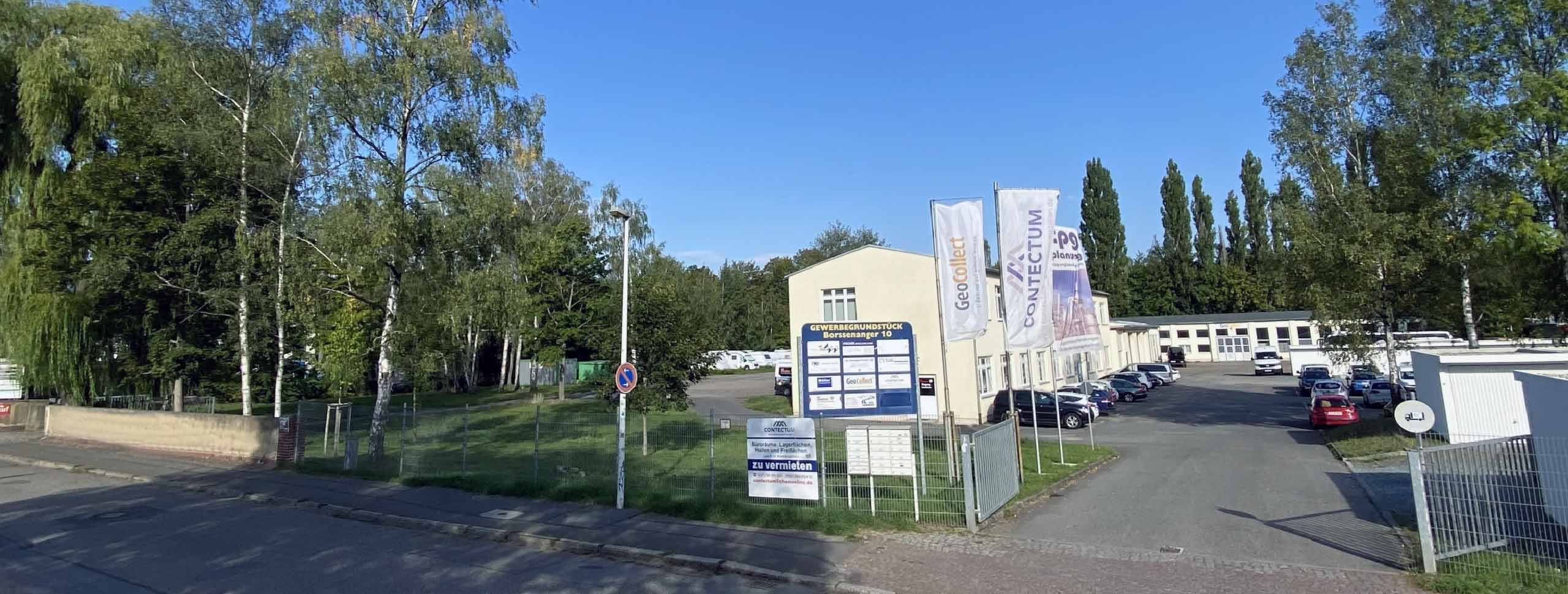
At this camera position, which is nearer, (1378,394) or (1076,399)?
(1076,399)

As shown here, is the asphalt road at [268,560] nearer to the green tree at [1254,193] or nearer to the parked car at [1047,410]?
the parked car at [1047,410]

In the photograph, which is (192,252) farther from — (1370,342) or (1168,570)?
(1370,342)

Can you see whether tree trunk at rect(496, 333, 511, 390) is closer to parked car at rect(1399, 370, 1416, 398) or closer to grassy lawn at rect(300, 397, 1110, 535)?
grassy lawn at rect(300, 397, 1110, 535)

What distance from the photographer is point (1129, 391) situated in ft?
133

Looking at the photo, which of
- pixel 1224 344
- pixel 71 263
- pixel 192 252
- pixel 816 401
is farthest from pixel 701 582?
pixel 1224 344

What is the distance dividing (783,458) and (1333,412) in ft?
74.8

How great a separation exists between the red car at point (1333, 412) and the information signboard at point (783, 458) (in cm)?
2222

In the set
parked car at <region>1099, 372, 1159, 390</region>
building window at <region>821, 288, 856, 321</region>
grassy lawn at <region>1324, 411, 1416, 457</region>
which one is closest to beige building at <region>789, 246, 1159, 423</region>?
building window at <region>821, 288, 856, 321</region>

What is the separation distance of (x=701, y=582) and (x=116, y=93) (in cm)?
3114

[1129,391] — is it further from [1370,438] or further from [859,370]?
[859,370]

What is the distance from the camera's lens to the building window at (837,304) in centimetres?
3341

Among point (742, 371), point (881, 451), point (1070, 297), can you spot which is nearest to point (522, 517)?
point (881, 451)

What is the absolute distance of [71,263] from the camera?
26766mm

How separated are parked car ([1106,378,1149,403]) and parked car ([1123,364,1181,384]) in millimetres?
8813
